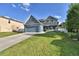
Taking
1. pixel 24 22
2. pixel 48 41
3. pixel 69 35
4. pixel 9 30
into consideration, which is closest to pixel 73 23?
pixel 69 35

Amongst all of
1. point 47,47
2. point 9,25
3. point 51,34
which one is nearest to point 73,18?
point 51,34

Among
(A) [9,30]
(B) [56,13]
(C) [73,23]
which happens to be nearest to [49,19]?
(B) [56,13]

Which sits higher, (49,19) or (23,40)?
(49,19)

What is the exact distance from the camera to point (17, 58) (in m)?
3.39

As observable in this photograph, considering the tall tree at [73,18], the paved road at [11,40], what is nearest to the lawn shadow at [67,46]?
the tall tree at [73,18]

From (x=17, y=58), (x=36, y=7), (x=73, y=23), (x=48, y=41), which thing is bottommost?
(x=17, y=58)

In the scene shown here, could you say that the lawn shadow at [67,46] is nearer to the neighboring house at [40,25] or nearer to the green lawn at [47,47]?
the green lawn at [47,47]

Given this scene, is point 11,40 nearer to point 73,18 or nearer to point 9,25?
point 9,25

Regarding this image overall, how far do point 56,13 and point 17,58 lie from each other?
2.73 feet

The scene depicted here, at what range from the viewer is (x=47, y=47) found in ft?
11.3

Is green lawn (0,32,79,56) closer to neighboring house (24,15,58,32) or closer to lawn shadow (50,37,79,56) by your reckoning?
lawn shadow (50,37,79,56)

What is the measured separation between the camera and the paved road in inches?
136

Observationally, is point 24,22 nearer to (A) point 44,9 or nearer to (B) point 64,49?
(A) point 44,9

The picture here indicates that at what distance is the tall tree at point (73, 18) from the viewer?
344 cm
